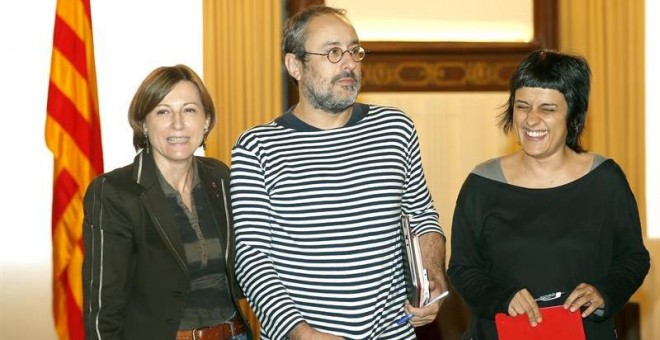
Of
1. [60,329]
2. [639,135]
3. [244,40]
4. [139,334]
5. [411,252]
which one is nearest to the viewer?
[411,252]

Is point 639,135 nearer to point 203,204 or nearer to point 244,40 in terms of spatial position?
point 244,40

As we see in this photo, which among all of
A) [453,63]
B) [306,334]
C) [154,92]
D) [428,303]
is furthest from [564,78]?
[453,63]

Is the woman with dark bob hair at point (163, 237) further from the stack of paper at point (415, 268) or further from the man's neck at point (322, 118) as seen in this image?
the stack of paper at point (415, 268)

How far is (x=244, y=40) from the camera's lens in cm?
559

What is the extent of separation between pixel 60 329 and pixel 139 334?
226cm

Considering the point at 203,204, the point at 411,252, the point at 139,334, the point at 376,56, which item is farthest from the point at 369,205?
the point at 376,56

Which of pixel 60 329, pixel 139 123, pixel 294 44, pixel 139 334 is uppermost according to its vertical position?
pixel 294 44

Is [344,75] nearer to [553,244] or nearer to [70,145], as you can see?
[553,244]

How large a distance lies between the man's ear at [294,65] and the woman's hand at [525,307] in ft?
3.04

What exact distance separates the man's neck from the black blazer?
1.58ft

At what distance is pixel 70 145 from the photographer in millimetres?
4984

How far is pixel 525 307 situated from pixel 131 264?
115cm

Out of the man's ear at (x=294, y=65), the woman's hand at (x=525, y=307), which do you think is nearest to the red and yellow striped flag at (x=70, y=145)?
the man's ear at (x=294, y=65)

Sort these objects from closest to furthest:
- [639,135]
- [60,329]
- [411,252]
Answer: [411,252] → [60,329] → [639,135]
